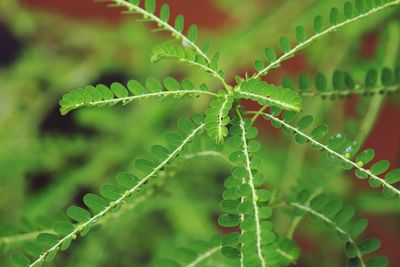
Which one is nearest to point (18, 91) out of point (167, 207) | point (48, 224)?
point (167, 207)

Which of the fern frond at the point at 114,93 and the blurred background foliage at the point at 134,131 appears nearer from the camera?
the fern frond at the point at 114,93

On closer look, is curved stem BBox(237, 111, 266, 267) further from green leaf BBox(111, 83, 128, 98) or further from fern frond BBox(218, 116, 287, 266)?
green leaf BBox(111, 83, 128, 98)

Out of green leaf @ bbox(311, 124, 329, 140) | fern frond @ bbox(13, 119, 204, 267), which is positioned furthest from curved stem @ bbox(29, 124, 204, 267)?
green leaf @ bbox(311, 124, 329, 140)

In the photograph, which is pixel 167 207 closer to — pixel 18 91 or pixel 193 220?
pixel 193 220

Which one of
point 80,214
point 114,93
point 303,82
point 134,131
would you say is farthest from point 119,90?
point 134,131

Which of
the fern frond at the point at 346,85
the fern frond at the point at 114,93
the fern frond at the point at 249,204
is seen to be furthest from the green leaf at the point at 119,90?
the fern frond at the point at 346,85

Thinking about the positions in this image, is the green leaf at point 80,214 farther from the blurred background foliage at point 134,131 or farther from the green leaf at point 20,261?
the blurred background foliage at point 134,131

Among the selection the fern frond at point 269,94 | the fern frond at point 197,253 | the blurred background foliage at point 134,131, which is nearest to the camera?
the fern frond at point 269,94
